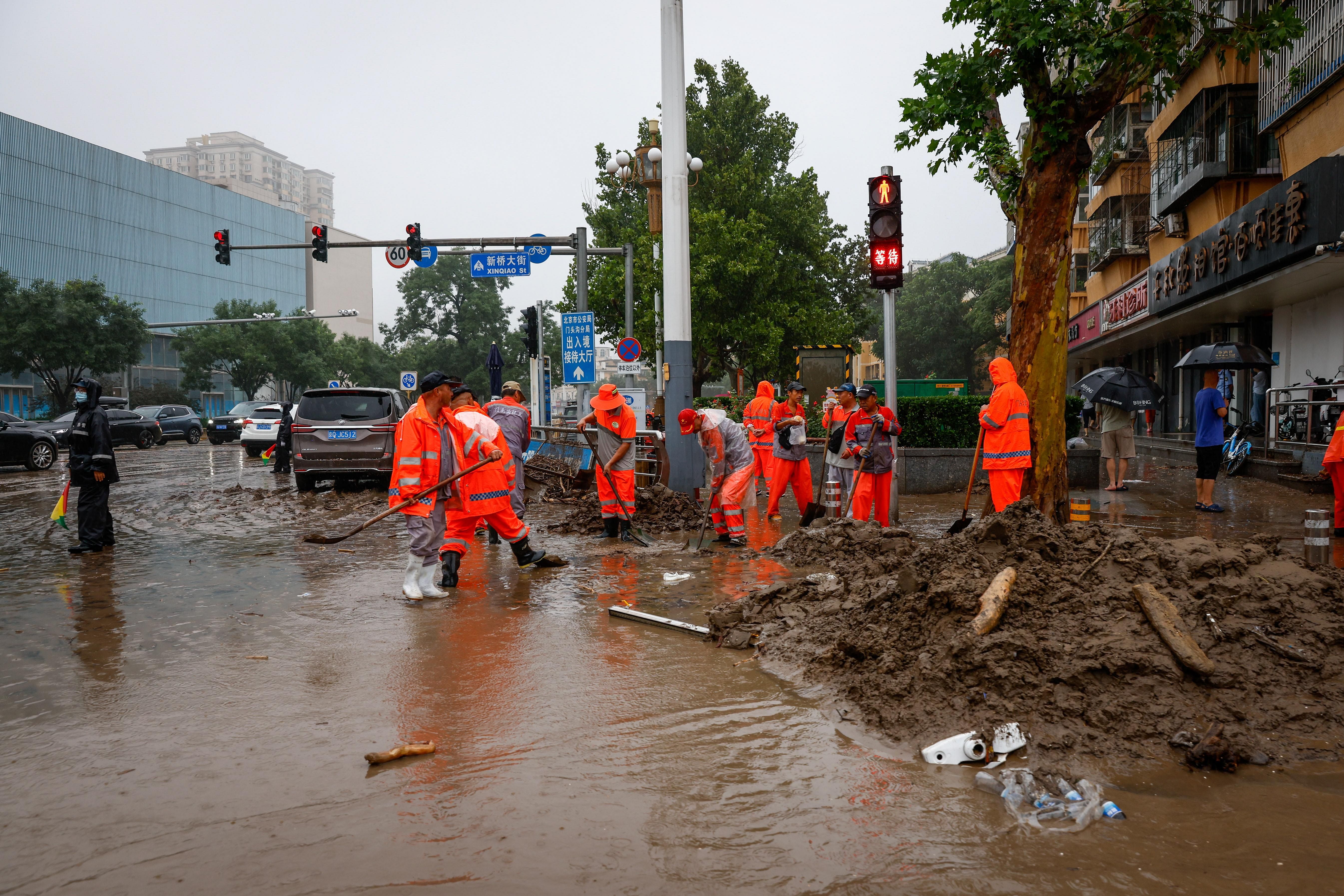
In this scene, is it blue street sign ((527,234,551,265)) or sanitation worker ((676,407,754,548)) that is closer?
sanitation worker ((676,407,754,548))

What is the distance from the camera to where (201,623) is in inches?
253

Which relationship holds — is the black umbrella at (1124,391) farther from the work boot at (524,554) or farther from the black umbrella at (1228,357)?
the work boot at (524,554)

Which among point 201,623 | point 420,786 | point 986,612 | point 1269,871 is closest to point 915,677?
point 986,612

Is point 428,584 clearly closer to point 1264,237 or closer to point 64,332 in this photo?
point 1264,237

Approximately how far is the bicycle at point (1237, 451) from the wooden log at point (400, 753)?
49.0 feet

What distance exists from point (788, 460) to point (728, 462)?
5.18 ft

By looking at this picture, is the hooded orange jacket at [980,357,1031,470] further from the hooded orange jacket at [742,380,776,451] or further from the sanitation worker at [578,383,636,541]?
the sanitation worker at [578,383,636,541]

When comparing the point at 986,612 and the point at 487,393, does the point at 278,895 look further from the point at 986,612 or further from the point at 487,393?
the point at 487,393

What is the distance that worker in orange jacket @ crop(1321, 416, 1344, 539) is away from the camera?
355 inches

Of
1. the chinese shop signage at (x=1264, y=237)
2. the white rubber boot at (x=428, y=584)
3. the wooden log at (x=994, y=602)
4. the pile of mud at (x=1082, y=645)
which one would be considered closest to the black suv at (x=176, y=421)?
the white rubber boot at (x=428, y=584)

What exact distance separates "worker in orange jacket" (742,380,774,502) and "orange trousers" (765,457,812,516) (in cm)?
38

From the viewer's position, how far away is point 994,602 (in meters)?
Answer: 4.73

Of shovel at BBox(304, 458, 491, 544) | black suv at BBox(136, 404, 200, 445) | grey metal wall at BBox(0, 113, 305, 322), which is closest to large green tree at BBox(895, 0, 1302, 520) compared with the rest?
shovel at BBox(304, 458, 491, 544)

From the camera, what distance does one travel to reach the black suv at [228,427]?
33.9 meters
